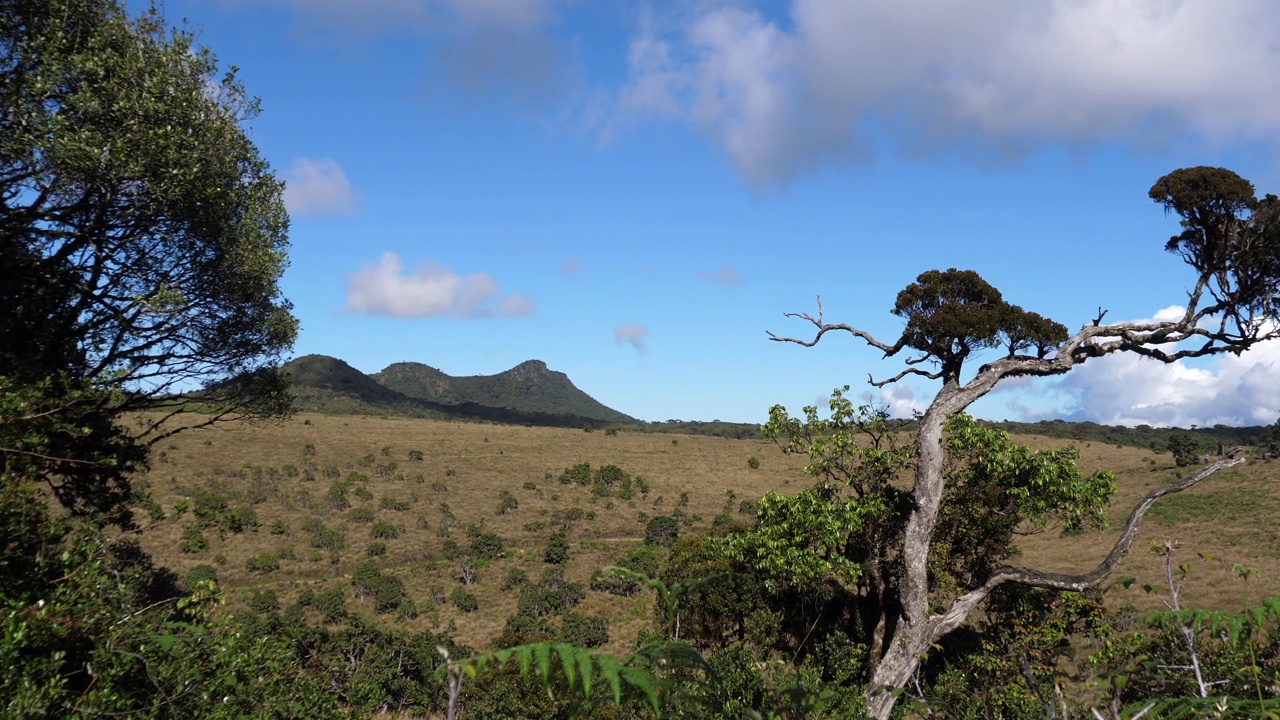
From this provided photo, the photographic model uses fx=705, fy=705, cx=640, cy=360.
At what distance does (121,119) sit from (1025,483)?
2117cm

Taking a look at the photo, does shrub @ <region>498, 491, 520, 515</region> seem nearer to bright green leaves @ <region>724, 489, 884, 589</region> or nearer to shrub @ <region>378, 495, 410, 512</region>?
shrub @ <region>378, 495, 410, 512</region>

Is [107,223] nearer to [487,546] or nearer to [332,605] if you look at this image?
[332,605]

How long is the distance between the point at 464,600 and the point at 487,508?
21992mm

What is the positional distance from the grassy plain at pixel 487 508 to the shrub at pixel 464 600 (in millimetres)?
464

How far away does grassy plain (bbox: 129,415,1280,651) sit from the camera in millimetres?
39594

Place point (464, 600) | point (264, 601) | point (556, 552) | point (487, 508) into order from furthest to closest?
point (487, 508) → point (556, 552) → point (464, 600) → point (264, 601)

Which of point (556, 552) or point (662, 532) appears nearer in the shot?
point (556, 552)

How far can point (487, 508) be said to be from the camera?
6144 centimetres

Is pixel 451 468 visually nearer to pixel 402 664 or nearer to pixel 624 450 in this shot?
pixel 624 450

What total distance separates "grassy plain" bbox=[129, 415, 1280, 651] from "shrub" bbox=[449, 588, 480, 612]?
1.52ft

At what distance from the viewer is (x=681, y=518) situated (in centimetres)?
5941

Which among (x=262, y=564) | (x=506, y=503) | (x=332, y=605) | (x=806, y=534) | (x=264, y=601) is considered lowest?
(x=332, y=605)

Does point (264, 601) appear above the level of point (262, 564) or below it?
below

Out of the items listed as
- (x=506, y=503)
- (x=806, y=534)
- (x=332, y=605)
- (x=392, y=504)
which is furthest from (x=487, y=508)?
(x=806, y=534)
